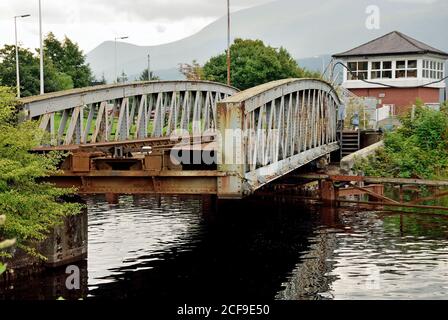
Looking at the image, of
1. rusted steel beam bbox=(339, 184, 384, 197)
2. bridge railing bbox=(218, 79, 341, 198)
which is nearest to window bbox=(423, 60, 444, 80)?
bridge railing bbox=(218, 79, 341, 198)

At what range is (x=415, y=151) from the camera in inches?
1848

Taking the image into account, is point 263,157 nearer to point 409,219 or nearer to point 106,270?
point 106,270

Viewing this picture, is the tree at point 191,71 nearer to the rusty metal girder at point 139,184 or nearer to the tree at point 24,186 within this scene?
the rusty metal girder at point 139,184

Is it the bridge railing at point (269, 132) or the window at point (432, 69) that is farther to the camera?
the window at point (432, 69)

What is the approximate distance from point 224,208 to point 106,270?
15.9 meters

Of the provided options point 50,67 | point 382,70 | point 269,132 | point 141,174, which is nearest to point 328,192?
point 269,132

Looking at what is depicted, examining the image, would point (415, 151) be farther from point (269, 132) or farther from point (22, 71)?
point (22, 71)

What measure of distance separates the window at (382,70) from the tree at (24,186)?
53.8 m

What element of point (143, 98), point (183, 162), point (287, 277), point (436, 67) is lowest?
point (287, 277)

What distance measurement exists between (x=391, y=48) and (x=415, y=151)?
2937 cm

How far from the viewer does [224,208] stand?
39.4 meters

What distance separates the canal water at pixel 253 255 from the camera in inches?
845

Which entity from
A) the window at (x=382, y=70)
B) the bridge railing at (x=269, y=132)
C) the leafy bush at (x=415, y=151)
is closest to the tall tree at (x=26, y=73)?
the window at (x=382, y=70)

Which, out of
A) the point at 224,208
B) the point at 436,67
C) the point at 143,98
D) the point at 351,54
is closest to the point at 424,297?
the point at 143,98
